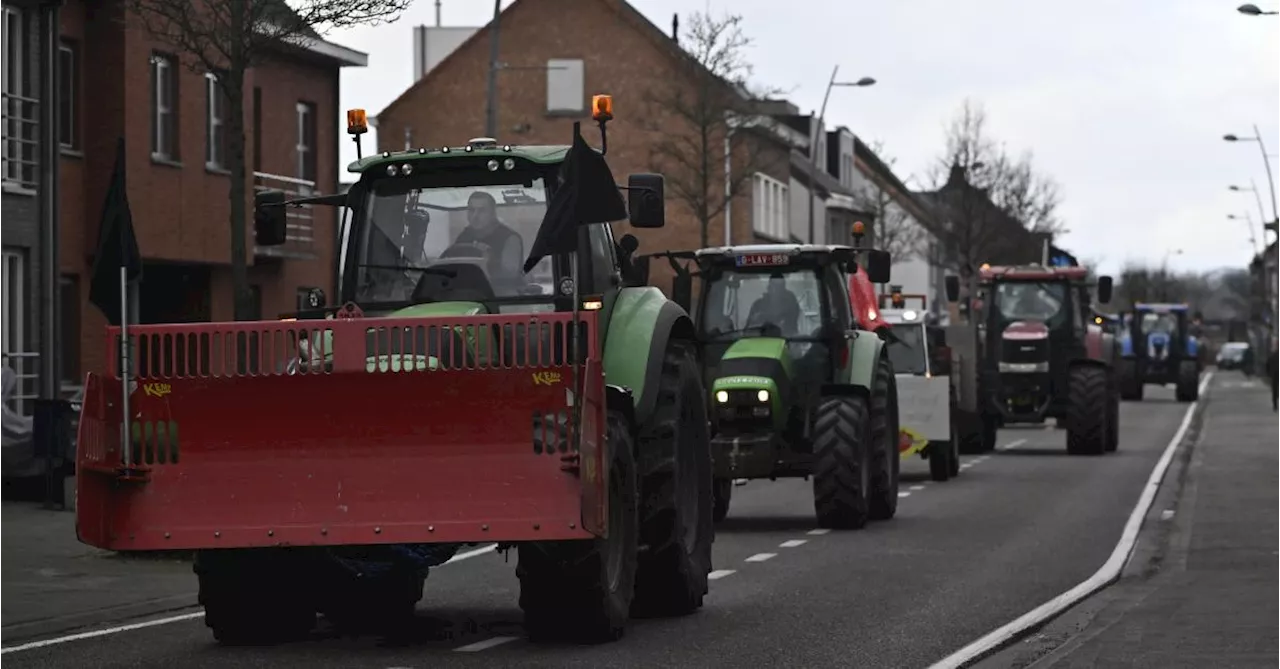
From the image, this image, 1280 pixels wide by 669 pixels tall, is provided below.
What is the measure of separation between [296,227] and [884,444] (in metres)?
20.9

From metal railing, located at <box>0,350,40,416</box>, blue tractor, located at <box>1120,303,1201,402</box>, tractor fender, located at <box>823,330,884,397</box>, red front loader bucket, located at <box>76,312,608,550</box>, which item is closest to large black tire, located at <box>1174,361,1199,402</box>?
blue tractor, located at <box>1120,303,1201,402</box>

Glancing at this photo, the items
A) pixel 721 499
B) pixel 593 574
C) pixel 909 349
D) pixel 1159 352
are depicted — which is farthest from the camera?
pixel 1159 352

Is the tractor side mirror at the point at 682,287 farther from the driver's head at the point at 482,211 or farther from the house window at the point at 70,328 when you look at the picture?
the house window at the point at 70,328

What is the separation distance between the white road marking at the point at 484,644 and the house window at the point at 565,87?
59.1 metres

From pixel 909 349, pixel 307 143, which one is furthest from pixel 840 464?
pixel 307 143

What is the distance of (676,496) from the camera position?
13.6m

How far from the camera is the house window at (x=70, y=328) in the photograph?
33250mm

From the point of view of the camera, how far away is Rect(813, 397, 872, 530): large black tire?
71.4 ft

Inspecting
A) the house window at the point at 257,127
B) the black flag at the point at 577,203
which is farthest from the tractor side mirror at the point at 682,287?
the house window at the point at 257,127

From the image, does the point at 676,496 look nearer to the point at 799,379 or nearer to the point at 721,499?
the point at 799,379

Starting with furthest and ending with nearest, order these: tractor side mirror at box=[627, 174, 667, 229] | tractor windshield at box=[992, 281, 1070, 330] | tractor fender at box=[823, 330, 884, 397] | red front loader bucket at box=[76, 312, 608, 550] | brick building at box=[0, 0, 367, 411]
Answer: tractor windshield at box=[992, 281, 1070, 330] < brick building at box=[0, 0, 367, 411] < tractor fender at box=[823, 330, 884, 397] < tractor side mirror at box=[627, 174, 667, 229] < red front loader bucket at box=[76, 312, 608, 550]

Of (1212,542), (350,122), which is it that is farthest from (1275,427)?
(350,122)

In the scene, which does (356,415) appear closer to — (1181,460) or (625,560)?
(625,560)

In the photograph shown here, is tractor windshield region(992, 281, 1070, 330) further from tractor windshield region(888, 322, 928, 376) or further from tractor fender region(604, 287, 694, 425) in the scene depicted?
tractor fender region(604, 287, 694, 425)
